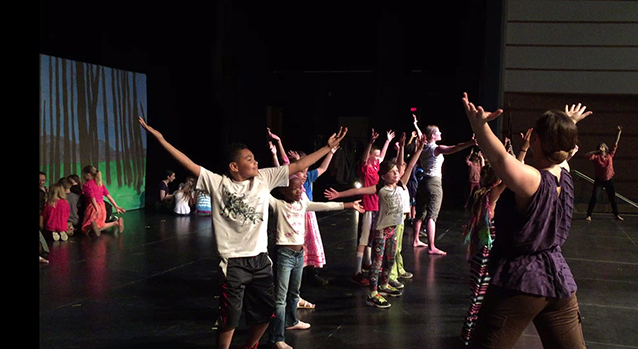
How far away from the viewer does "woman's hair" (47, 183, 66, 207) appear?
951 centimetres

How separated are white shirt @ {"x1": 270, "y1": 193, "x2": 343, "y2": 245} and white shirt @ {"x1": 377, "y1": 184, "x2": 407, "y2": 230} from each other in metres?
0.84

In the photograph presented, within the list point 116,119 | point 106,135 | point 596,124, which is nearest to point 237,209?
point 106,135

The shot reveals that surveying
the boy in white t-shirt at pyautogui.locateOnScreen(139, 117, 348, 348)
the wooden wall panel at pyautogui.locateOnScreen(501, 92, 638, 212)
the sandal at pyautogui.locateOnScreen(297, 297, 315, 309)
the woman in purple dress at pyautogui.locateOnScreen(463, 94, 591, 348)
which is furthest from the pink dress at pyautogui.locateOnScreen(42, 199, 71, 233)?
the wooden wall panel at pyautogui.locateOnScreen(501, 92, 638, 212)

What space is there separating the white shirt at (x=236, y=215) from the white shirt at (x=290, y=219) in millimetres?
733

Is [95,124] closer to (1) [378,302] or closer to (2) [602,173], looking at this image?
(1) [378,302]

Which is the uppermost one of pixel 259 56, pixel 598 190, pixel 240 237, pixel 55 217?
pixel 259 56

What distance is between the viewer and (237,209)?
4.09m

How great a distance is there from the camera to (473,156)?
14336 millimetres

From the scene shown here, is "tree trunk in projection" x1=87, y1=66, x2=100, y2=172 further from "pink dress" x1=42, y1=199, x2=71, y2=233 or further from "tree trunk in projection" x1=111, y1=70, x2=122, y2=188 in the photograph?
"pink dress" x1=42, y1=199, x2=71, y2=233

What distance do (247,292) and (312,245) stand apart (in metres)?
2.06

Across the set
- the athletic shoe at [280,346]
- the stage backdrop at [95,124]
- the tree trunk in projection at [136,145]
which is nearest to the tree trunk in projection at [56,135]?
the stage backdrop at [95,124]

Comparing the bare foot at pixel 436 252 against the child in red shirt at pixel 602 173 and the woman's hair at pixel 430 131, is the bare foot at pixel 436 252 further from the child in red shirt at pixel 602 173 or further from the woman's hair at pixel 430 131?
the child in red shirt at pixel 602 173

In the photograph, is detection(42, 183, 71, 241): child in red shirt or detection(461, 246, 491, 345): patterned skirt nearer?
detection(461, 246, 491, 345): patterned skirt

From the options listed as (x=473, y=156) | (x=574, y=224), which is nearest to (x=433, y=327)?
(x=574, y=224)
